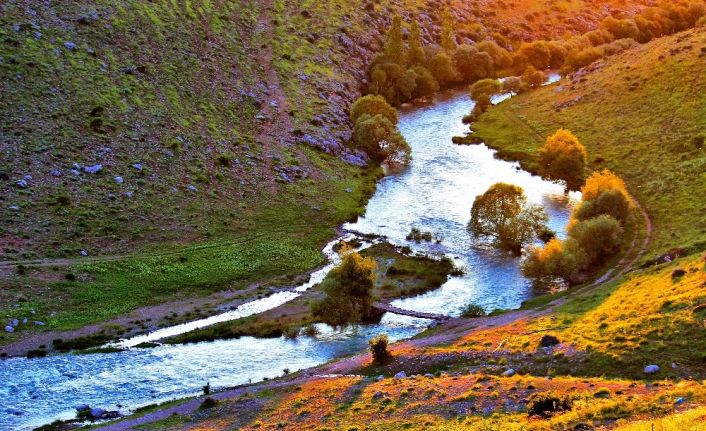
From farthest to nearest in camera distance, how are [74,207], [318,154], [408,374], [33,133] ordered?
[318,154] → [33,133] → [74,207] → [408,374]

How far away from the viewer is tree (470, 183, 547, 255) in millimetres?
103625

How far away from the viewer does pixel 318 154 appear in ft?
456

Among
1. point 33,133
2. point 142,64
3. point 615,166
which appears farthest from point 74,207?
point 615,166

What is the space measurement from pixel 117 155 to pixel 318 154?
34.3 m

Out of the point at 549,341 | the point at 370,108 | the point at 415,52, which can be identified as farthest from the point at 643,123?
the point at 549,341

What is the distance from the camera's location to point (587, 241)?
9406 centimetres

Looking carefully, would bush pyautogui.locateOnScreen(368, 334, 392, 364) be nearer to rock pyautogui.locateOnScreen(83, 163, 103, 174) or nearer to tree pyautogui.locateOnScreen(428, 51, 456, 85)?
rock pyautogui.locateOnScreen(83, 163, 103, 174)

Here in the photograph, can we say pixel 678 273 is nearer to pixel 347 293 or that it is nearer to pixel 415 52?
pixel 347 293

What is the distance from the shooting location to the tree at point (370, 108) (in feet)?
503

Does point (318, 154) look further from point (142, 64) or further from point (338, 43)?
point (338, 43)

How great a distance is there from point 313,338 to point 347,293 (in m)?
5.71

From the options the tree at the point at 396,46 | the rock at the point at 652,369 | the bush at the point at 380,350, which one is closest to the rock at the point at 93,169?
the bush at the point at 380,350

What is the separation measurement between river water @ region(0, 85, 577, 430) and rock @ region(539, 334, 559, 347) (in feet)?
75.4

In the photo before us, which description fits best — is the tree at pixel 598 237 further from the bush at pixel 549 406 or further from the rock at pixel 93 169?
the rock at pixel 93 169
